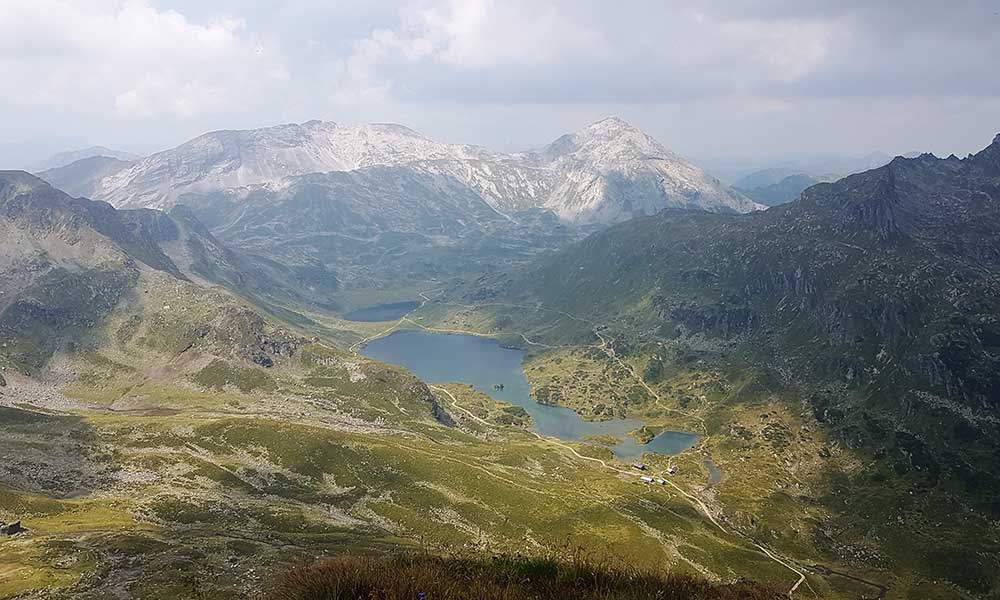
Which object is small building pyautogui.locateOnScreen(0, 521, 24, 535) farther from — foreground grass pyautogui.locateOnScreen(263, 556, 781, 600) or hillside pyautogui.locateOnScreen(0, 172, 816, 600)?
foreground grass pyautogui.locateOnScreen(263, 556, 781, 600)

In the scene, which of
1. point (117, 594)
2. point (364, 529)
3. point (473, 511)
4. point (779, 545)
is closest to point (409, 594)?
point (117, 594)

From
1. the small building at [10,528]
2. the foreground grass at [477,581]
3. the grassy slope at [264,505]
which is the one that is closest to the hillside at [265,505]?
the grassy slope at [264,505]

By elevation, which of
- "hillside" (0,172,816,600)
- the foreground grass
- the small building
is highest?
the foreground grass

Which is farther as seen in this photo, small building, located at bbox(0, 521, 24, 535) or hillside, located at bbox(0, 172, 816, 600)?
small building, located at bbox(0, 521, 24, 535)

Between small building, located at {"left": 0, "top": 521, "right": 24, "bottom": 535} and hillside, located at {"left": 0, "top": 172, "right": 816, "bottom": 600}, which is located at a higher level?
small building, located at {"left": 0, "top": 521, "right": 24, "bottom": 535}

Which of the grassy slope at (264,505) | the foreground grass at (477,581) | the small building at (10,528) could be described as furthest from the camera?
the small building at (10,528)

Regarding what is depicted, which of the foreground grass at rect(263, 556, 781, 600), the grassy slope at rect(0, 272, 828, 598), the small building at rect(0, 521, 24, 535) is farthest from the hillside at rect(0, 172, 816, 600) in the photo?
the foreground grass at rect(263, 556, 781, 600)

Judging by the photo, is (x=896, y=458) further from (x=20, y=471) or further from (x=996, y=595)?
(x=20, y=471)

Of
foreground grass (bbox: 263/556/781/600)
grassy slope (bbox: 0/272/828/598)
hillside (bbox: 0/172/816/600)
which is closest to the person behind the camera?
foreground grass (bbox: 263/556/781/600)

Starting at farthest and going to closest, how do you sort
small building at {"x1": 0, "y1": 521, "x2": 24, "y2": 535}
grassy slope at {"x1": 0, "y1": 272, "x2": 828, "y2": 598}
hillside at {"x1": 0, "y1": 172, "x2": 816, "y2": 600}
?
small building at {"x1": 0, "y1": 521, "x2": 24, "y2": 535}
grassy slope at {"x1": 0, "y1": 272, "x2": 828, "y2": 598}
hillside at {"x1": 0, "y1": 172, "x2": 816, "y2": 600}

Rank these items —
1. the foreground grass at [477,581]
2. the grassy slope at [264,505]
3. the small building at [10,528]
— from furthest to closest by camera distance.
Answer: the small building at [10,528] → the grassy slope at [264,505] → the foreground grass at [477,581]

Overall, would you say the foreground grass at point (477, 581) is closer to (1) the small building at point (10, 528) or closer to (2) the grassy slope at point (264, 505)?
(2) the grassy slope at point (264, 505)
